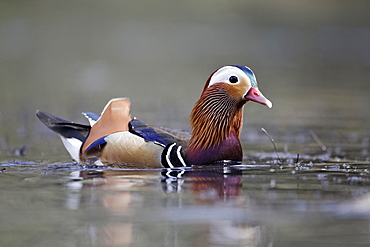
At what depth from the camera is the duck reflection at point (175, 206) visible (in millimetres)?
4523

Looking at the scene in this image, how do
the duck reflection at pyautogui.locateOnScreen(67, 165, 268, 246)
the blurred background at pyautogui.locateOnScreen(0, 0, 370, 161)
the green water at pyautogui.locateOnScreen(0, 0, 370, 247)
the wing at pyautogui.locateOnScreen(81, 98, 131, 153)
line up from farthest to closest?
the blurred background at pyautogui.locateOnScreen(0, 0, 370, 161) → the wing at pyautogui.locateOnScreen(81, 98, 131, 153) → the green water at pyautogui.locateOnScreen(0, 0, 370, 247) → the duck reflection at pyautogui.locateOnScreen(67, 165, 268, 246)

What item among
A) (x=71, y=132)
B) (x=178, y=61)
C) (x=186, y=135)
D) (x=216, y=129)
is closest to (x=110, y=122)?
(x=71, y=132)

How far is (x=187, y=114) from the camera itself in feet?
37.1

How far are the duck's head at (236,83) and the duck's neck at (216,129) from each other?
34 mm

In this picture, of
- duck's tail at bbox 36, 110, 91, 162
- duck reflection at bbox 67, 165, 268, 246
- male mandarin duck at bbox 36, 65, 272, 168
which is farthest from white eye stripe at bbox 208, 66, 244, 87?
duck's tail at bbox 36, 110, 91, 162

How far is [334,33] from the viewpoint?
797 inches

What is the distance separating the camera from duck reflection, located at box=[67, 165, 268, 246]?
4523mm

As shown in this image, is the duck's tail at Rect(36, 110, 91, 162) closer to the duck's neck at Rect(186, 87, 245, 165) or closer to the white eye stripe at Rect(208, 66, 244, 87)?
the duck's neck at Rect(186, 87, 245, 165)

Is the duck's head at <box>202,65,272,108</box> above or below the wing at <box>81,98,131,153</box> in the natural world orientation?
above

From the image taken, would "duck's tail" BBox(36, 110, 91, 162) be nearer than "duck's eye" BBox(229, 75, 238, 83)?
No

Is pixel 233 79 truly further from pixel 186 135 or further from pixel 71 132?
pixel 71 132

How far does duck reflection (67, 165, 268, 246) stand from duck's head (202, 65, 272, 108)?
69cm

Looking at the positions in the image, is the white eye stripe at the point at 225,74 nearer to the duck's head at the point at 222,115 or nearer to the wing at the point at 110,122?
the duck's head at the point at 222,115

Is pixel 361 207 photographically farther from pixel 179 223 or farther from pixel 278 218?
pixel 179 223
